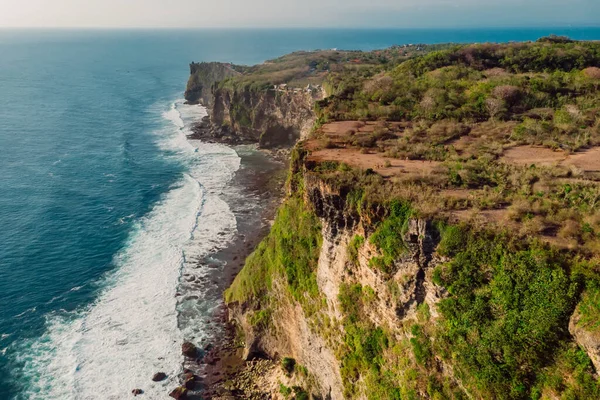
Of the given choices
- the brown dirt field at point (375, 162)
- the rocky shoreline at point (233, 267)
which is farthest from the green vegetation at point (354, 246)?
the rocky shoreline at point (233, 267)

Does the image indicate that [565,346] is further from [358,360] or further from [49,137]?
[49,137]

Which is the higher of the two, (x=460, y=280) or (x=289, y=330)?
(x=460, y=280)

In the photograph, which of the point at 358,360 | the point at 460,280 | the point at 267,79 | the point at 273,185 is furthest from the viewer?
the point at 267,79

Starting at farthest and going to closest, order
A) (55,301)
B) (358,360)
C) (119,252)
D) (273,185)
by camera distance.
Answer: (273,185) → (119,252) → (55,301) → (358,360)

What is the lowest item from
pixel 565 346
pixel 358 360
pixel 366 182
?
pixel 358 360

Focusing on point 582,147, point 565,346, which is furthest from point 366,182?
point 582,147

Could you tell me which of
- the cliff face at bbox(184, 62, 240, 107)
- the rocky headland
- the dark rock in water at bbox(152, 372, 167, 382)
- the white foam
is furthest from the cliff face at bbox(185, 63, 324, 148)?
the dark rock in water at bbox(152, 372, 167, 382)

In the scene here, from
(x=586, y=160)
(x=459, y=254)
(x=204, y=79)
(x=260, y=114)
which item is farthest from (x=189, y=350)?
(x=204, y=79)

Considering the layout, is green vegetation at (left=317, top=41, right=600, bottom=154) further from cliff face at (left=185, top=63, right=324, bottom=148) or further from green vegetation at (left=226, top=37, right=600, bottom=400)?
cliff face at (left=185, top=63, right=324, bottom=148)
